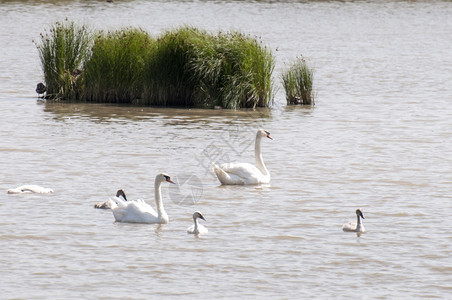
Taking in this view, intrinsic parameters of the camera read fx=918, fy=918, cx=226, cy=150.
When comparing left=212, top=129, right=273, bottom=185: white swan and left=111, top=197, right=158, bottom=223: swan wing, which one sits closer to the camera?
left=111, top=197, right=158, bottom=223: swan wing

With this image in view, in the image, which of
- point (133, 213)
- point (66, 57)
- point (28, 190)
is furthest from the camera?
point (66, 57)

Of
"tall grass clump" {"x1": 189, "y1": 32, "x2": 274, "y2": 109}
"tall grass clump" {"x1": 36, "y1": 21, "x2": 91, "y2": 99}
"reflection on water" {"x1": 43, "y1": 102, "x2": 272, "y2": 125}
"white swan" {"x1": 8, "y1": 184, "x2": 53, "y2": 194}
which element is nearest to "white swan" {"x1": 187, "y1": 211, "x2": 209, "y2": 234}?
"white swan" {"x1": 8, "y1": 184, "x2": 53, "y2": 194}

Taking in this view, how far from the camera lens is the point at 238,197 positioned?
50.4ft

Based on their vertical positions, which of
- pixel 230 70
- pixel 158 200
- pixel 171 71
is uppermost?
pixel 230 70

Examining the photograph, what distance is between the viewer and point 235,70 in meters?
24.6

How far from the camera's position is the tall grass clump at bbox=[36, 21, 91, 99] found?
25.6 metres

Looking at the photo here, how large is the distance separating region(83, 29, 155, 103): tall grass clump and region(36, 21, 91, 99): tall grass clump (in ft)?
1.30

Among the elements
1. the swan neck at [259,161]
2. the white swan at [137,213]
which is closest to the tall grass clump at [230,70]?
the swan neck at [259,161]

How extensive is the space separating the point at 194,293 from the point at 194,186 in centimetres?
608

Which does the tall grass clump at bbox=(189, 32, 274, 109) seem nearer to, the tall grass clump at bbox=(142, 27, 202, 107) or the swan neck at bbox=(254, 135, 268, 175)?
the tall grass clump at bbox=(142, 27, 202, 107)

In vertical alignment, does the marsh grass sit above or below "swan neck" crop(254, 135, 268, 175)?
above

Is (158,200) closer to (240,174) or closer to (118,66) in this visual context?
(240,174)

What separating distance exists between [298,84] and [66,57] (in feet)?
21.8

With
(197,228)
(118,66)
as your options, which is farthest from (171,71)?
(197,228)
